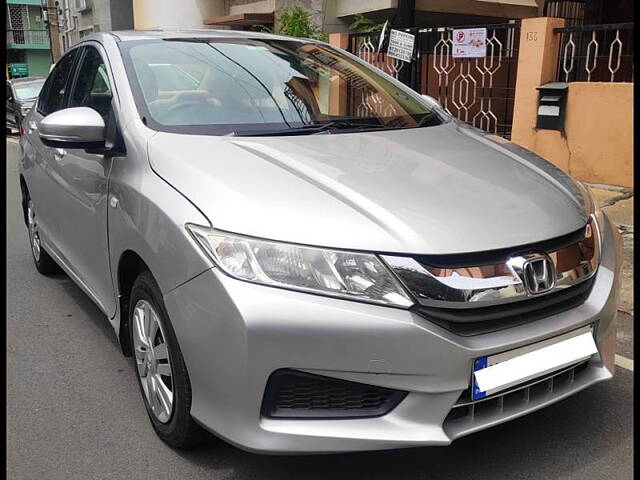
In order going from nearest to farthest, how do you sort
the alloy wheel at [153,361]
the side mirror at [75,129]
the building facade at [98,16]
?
the alloy wheel at [153,361] → the side mirror at [75,129] → the building facade at [98,16]

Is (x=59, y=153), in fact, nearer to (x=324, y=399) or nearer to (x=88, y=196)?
(x=88, y=196)

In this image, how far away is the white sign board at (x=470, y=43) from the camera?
7.70 m

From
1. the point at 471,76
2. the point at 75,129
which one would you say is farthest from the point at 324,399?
the point at 471,76

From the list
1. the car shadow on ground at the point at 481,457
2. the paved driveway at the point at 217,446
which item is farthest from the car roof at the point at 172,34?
the car shadow on ground at the point at 481,457

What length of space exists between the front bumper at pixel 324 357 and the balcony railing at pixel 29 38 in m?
48.8

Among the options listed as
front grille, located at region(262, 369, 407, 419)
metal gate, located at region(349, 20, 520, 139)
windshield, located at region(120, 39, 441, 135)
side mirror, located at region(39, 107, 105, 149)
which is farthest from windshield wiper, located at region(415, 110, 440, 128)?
metal gate, located at region(349, 20, 520, 139)

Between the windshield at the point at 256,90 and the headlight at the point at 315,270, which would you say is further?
the windshield at the point at 256,90

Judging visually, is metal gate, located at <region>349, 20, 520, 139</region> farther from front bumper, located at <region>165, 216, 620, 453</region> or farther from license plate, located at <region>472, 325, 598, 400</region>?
front bumper, located at <region>165, 216, 620, 453</region>

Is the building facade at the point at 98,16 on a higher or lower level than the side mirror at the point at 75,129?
higher

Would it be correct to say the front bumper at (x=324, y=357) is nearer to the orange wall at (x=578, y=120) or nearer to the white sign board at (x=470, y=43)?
the orange wall at (x=578, y=120)

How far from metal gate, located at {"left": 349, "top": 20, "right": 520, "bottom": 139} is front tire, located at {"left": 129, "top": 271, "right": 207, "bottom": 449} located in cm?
618

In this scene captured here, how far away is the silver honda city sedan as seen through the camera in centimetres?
202

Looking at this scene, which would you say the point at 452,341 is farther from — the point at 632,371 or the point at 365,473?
the point at 632,371

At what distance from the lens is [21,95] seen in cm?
1489
